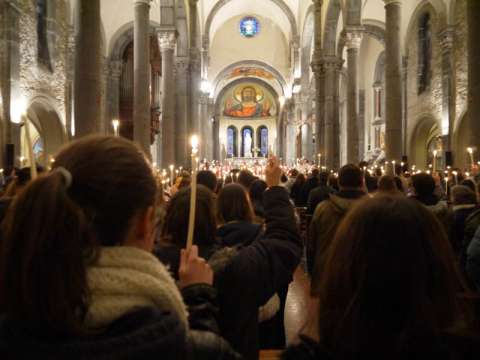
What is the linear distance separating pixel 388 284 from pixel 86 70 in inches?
317

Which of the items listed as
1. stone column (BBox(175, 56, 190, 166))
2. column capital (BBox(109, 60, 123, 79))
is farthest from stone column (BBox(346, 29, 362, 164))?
column capital (BBox(109, 60, 123, 79))

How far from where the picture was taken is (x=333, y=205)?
13.6 ft

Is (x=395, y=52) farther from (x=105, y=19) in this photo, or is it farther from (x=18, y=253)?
(x=105, y=19)

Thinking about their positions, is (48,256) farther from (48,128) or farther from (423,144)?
(423,144)

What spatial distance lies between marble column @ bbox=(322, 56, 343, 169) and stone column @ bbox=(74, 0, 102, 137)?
13.3 metres

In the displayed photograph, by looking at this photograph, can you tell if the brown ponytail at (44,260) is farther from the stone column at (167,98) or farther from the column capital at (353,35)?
the column capital at (353,35)

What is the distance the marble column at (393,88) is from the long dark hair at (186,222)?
1119 centimetres

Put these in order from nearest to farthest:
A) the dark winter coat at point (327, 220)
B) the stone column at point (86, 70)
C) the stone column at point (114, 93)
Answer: the dark winter coat at point (327, 220) → the stone column at point (86, 70) → the stone column at point (114, 93)

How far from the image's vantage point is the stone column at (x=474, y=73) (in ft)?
30.5

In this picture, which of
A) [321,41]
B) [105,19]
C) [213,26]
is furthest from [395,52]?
[213,26]

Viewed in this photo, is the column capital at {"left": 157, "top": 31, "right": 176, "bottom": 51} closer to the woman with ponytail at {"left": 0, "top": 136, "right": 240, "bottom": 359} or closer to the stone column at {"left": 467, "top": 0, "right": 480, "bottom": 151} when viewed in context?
the stone column at {"left": 467, "top": 0, "right": 480, "bottom": 151}

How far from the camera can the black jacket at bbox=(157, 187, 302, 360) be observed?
2062 millimetres

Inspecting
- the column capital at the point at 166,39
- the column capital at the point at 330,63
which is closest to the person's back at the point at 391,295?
the column capital at the point at 166,39

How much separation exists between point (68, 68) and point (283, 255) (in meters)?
18.7
